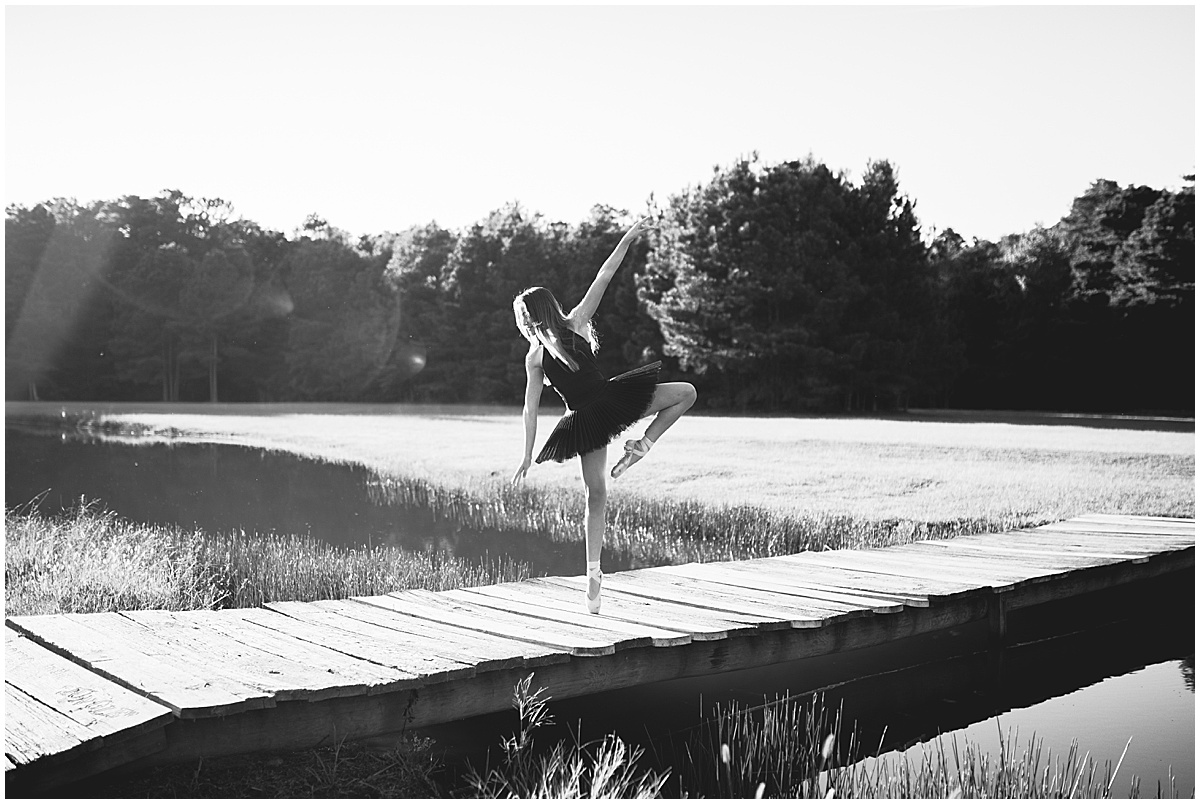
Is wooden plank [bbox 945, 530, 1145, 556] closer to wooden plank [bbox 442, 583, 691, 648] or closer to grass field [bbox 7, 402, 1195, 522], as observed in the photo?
grass field [bbox 7, 402, 1195, 522]

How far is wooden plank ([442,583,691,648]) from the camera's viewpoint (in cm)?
495

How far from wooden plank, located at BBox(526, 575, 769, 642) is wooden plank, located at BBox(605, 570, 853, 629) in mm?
96

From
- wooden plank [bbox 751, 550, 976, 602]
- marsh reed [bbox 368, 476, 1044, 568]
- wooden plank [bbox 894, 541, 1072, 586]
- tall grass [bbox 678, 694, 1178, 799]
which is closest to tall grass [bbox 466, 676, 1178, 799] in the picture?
tall grass [bbox 678, 694, 1178, 799]

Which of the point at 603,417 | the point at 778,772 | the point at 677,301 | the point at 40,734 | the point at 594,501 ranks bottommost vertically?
the point at 778,772

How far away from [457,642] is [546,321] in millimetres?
1504

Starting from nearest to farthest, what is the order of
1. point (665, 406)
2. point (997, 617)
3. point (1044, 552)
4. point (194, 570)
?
point (665, 406) → point (997, 617) → point (1044, 552) → point (194, 570)

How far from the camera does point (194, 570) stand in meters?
8.23

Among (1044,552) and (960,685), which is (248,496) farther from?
(960,685)

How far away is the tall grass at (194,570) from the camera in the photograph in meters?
7.17

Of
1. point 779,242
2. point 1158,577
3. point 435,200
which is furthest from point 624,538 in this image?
point 435,200

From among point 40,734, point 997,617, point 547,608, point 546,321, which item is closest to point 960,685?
point 997,617

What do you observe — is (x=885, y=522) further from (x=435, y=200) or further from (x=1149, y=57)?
(x=435, y=200)

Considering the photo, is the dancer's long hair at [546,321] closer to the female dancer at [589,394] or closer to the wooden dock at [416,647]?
the female dancer at [589,394]

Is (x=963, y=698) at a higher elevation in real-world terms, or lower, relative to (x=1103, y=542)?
lower
